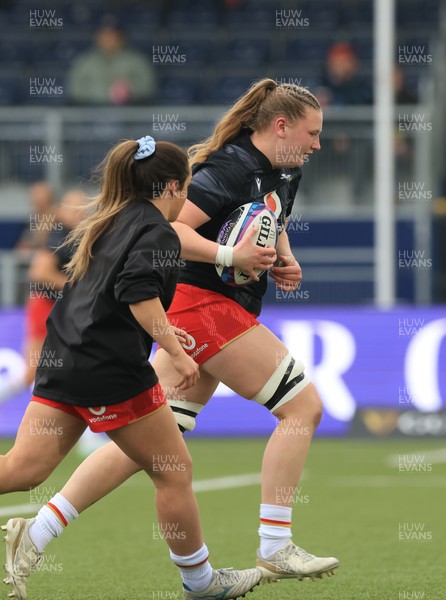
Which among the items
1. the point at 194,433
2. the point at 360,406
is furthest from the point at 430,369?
the point at 194,433

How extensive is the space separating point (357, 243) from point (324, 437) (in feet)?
10.7

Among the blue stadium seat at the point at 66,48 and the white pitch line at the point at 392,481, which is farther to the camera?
the blue stadium seat at the point at 66,48

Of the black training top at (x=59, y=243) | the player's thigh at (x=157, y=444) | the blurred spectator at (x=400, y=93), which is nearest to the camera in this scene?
the player's thigh at (x=157, y=444)

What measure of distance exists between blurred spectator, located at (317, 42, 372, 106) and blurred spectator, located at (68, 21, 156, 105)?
2.28 meters

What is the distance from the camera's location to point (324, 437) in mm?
13328

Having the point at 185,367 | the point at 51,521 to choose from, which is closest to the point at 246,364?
the point at 185,367

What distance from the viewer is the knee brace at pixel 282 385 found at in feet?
19.1

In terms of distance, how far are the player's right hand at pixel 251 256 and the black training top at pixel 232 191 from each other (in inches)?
7.1

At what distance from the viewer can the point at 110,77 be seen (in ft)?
58.0

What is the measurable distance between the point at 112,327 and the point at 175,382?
0.86m

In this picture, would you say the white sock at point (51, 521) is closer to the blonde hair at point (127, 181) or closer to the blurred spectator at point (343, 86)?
the blonde hair at point (127, 181)

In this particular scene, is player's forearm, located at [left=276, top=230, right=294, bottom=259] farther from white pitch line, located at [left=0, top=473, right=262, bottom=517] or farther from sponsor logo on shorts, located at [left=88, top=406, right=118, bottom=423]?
white pitch line, located at [left=0, top=473, right=262, bottom=517]

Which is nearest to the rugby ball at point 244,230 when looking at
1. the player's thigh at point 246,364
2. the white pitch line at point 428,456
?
the player's thigh at point 246,364

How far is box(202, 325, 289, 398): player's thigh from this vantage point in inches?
229
